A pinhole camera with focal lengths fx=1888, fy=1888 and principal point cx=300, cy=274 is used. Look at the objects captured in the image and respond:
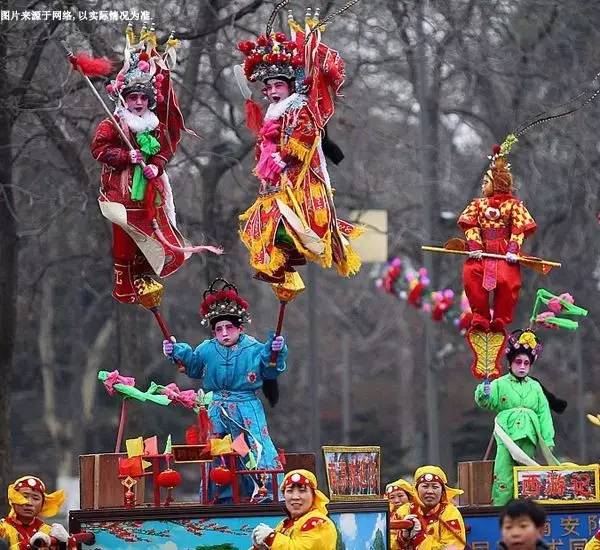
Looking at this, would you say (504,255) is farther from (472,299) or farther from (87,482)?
(87,482)

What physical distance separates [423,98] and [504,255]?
26.9ft

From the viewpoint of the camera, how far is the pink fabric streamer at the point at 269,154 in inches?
575

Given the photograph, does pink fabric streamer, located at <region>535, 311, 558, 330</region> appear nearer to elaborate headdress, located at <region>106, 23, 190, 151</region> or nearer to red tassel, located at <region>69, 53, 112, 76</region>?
elaborate headdress, located at <region>106, 23, 190, 151</region>

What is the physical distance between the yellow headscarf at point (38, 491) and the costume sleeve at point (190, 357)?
1.76 metres

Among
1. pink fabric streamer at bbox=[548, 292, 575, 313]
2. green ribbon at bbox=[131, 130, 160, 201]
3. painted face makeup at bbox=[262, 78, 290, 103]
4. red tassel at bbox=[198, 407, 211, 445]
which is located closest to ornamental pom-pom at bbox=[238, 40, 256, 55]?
painted face makeup at bbox=[262, 78, 290, 103]

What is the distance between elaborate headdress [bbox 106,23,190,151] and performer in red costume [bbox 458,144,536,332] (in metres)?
2.84

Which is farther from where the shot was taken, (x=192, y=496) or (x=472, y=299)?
(x=192, y=496)

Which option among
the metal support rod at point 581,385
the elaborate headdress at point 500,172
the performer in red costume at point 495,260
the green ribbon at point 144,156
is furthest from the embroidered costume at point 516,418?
the metal support rod at point 581,385

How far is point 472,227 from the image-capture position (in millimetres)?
16359

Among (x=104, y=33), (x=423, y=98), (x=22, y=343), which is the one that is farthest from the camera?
(x=22, y=343)

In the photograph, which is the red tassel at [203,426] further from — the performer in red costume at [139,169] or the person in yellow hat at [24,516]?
the person in yellow hat at [24,516]

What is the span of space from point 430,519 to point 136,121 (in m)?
3.84

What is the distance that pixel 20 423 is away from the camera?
45344mm

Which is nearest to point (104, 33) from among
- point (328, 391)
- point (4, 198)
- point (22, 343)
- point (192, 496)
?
point (4, 198)
